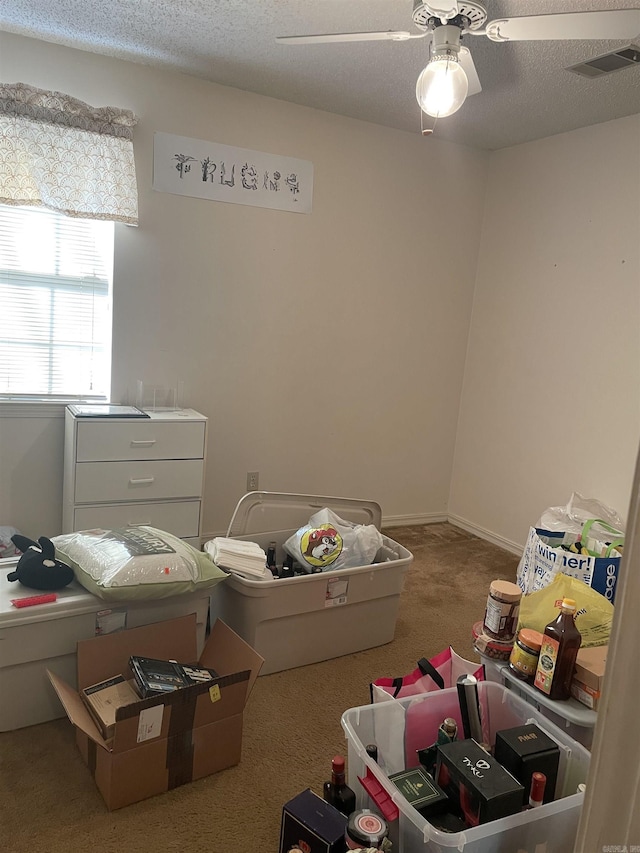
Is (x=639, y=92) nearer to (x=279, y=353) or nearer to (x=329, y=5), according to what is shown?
(x=329, y=5)

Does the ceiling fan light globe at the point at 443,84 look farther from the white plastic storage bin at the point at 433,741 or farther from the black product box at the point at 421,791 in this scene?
the black product box at the point at 421,791

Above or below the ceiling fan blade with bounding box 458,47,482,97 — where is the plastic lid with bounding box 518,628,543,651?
below

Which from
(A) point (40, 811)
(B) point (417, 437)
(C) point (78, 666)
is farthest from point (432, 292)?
(A) point (40, 811)

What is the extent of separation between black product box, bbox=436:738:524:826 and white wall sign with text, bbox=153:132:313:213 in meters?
2.86

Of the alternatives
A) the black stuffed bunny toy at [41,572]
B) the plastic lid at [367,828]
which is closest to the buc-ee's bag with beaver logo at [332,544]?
the black stuffed bunny toy at [41,572]

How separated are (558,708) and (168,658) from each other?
47.0 inches

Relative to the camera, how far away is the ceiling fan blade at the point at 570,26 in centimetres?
173

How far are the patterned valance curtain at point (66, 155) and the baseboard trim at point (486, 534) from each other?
9.22 ft

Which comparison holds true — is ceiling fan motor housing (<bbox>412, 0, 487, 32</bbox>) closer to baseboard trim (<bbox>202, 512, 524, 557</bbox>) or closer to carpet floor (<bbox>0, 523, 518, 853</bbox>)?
carpet floor (<bbox>0, 523, 518, 853</bbox>)

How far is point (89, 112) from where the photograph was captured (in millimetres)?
2857

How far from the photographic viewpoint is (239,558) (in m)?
2.24

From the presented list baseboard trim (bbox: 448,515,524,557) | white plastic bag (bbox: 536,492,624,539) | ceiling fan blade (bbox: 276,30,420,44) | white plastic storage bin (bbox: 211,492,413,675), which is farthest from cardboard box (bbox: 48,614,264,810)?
baseboard trim (bbox: 448,515,524,557)

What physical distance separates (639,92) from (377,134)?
1.40 m

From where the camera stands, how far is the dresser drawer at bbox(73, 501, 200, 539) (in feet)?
9.32
